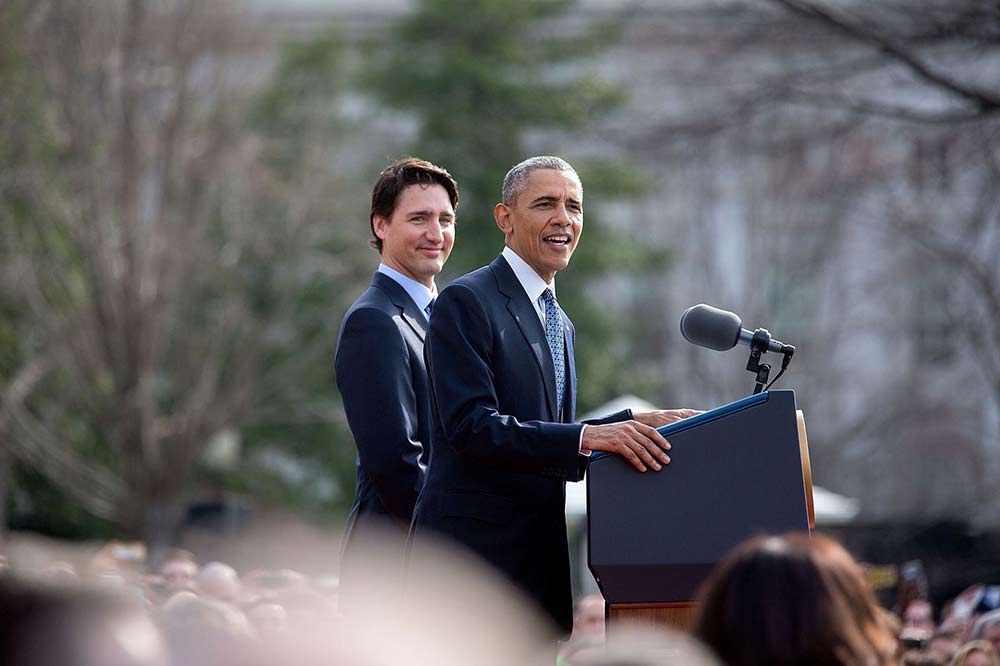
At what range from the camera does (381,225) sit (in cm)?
590

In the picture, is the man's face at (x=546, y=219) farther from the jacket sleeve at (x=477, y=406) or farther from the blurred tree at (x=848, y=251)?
the blurred tree at (x=848, y=251)

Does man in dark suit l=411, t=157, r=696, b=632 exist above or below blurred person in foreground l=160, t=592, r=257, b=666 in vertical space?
above

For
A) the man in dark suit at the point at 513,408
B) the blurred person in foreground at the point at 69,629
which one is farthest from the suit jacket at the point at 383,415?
the blurred person in foreground at the point at 69,629

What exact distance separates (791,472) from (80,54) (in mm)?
17314

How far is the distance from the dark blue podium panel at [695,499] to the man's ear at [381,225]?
1.79 meters

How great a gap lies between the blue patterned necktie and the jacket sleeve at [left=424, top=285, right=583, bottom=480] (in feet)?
0.46

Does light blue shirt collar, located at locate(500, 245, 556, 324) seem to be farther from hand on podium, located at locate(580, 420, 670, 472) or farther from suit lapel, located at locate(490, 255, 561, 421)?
hand on podium, located at locate(580, 420, 670, 472)


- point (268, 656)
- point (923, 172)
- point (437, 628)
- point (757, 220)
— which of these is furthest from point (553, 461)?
point (757, 220)

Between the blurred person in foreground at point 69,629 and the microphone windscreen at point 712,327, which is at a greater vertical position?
the microphone windscreen at point 712,327

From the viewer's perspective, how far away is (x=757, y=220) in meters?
31.8

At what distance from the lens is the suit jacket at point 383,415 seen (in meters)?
5.44

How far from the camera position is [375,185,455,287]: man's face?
579 cm

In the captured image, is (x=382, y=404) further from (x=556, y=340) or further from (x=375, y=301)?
(x=556, y=340)

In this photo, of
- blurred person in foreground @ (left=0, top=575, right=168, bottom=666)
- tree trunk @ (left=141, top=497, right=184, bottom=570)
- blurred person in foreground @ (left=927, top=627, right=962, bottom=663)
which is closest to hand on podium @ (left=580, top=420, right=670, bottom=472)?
blurred person in foreground @ (left=0, top=575, right=168, bottom=666)
